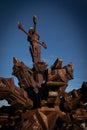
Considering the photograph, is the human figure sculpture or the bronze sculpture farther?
the human figure sculpture

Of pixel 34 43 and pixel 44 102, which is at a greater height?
pixel 34 43

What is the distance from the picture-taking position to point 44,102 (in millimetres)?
7176

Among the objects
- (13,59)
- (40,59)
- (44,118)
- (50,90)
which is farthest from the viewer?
(40,59)

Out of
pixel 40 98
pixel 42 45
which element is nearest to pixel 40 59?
pixel 42 45

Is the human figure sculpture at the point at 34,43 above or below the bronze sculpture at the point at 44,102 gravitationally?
above

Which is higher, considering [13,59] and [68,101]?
[13,59]

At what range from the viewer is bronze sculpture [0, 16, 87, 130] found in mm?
6634

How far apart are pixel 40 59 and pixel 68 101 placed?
262 centimetres

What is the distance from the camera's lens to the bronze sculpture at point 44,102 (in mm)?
6634

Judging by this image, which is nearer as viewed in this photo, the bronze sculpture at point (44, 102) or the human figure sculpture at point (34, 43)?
the bronze sculpture at point (44, 102)

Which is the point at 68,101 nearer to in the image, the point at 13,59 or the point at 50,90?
the point at 50,90

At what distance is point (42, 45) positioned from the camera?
9.92 metres

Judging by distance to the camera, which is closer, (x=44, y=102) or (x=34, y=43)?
(x=44, y=102)

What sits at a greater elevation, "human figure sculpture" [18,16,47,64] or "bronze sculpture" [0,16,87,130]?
"human figure sculpture" [18,16,47,64]
